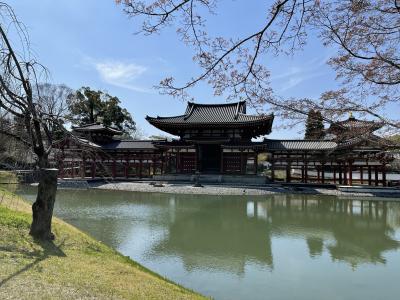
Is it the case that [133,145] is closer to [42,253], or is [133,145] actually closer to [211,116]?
[211,116]

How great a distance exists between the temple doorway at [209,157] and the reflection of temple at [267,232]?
9410 millimetres

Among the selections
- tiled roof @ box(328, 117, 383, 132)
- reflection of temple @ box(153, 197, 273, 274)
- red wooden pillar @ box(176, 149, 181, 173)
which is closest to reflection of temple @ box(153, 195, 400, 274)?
reflection of temple @ box(153, 197, 273, 274)

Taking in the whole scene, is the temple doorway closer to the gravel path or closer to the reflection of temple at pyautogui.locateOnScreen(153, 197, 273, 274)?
the gravel path

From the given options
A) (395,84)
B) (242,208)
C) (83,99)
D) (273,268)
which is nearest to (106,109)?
(83,99)

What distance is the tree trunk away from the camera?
5.50m

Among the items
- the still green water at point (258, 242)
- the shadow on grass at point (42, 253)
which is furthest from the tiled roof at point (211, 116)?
the shadow on grass at point (42, 253)

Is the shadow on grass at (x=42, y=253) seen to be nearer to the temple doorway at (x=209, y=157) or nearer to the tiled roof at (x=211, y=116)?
the tiled roof at (x=211, y=116)

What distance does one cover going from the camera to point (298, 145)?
23.6 metres

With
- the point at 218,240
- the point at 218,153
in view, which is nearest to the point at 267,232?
the point at 218,240

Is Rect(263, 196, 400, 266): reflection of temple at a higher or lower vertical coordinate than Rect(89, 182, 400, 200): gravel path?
lower

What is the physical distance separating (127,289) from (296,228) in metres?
8.07

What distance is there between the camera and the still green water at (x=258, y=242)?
19.6 ft

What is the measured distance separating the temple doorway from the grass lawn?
797 inches

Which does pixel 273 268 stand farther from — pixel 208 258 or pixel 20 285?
pixel 20 285
